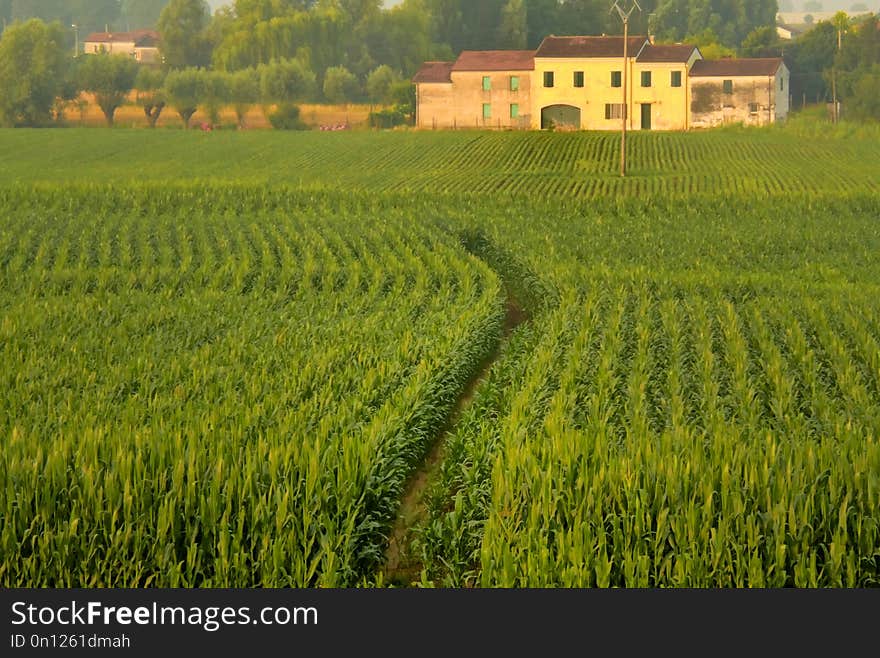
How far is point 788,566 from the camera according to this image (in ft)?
36.9

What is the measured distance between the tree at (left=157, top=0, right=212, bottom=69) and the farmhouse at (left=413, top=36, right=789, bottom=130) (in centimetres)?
3849

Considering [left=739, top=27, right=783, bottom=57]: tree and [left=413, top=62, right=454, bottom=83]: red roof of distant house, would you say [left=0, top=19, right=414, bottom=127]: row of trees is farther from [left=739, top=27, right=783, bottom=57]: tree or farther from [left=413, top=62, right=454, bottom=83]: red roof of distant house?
[left=739, top=27, right=783, bottom=57]: tree

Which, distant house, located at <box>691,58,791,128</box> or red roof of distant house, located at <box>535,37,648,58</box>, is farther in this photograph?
red roof of distant house, located at <box>535,37,648,58</box>

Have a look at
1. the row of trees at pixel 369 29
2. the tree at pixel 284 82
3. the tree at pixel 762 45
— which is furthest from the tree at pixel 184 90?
the tree at pixel 762 45

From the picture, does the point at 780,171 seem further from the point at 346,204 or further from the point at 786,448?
the point at 786,448

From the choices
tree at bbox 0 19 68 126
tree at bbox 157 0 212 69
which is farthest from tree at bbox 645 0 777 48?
tree at bbox 0 19 68 126

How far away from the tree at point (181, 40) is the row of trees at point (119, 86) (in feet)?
58.9

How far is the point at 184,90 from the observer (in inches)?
4058

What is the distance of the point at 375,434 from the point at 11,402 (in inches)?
187

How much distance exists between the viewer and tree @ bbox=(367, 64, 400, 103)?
109m

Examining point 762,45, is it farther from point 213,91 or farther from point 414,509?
point 414,509

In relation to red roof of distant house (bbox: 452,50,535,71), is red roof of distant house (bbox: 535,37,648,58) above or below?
above

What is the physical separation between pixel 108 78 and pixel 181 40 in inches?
960

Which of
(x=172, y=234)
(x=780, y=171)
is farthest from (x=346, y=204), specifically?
(x=780, y=171)
